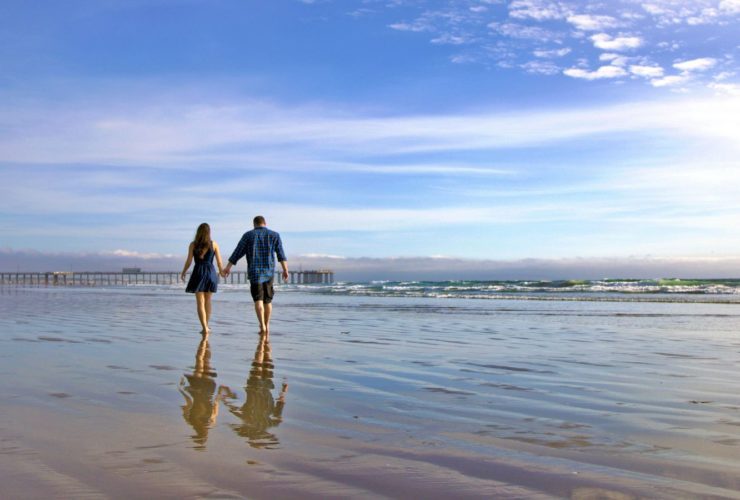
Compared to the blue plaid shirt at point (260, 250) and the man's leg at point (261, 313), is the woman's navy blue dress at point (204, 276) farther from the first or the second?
the man's leg at point (261, 313)

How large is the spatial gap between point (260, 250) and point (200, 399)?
6649 millimetres

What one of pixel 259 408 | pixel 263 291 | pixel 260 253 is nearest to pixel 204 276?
pixel 260 253

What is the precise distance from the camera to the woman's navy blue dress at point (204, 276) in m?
10.8

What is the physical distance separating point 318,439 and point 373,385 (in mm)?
1868

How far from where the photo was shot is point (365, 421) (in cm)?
383

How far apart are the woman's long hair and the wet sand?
3.09 metres

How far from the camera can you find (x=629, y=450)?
3229 mm

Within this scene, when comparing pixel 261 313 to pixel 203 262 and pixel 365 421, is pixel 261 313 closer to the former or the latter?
pixel 203 262

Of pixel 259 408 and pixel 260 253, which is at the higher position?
pixel 260 253

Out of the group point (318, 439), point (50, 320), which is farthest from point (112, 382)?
point (50, 320)

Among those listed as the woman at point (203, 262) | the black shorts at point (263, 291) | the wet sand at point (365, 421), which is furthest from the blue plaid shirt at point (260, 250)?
the wet sand at point (365, 421)

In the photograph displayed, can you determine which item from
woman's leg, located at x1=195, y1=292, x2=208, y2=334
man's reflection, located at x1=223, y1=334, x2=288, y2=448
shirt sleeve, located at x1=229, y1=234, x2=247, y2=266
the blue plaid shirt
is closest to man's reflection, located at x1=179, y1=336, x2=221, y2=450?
man's reflection, located at x1=223, y1=334, x2=288, y2=448

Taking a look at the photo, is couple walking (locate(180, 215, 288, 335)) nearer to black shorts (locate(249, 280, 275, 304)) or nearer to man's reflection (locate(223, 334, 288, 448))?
black shorts (locate(249, 280, 275, 304))

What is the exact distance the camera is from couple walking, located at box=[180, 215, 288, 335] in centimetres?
1075
